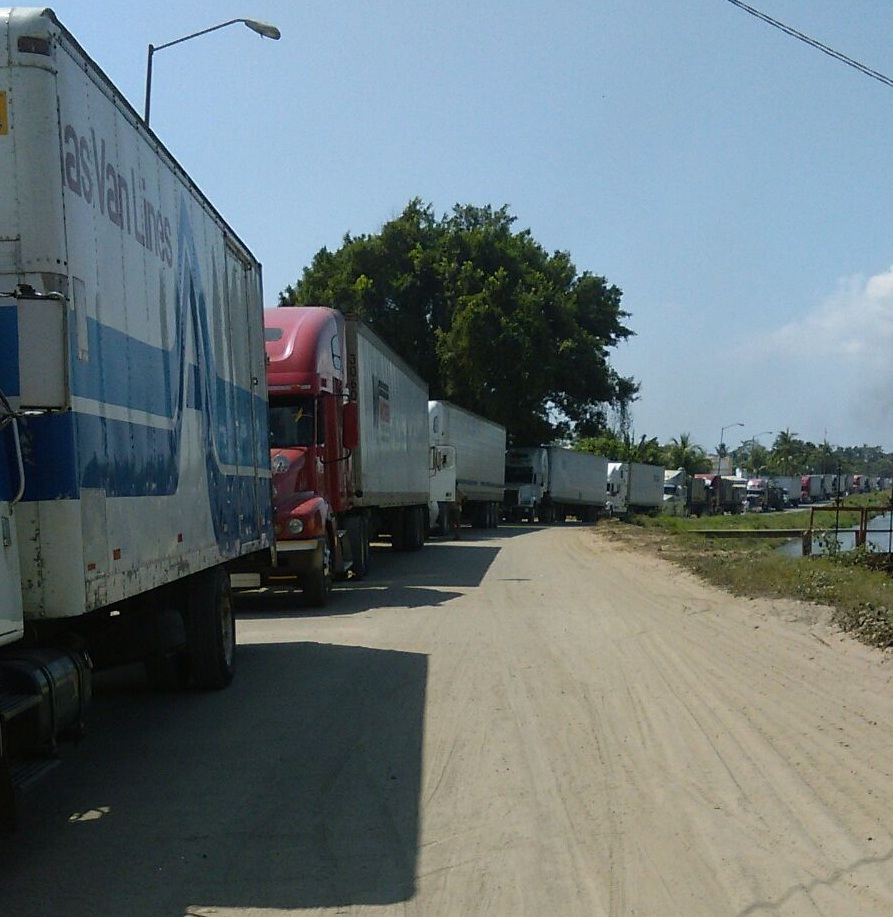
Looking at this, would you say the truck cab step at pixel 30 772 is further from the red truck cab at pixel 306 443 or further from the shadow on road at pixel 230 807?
the red truck cab at pixel 306 443

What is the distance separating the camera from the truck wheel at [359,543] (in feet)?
61.5

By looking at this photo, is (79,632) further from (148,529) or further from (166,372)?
(166,372)

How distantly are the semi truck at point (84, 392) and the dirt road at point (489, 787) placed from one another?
66 centimetres

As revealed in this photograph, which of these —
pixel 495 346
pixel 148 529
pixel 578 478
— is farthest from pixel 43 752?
pixel 578 478

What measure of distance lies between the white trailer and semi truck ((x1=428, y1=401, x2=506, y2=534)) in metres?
3.10

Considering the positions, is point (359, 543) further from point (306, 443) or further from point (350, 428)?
point (306, 443)

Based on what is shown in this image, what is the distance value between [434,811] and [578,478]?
5159 centimetres

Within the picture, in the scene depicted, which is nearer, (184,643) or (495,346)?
(184,643)

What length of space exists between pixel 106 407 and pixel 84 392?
1.22ft

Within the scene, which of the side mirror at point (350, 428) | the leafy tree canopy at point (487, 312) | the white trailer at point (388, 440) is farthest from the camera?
the leafy tree canopy at point (487, 312)

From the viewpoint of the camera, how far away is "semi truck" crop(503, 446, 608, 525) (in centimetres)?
5250

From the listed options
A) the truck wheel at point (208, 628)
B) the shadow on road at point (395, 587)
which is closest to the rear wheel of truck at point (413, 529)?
the shadow on road at point (395, 587)

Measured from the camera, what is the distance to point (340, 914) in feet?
15.4

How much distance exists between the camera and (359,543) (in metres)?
19.3
